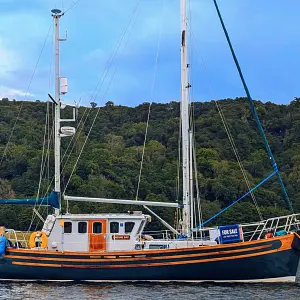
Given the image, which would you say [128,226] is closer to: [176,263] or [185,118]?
[176,263]

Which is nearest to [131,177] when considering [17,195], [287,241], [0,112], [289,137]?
[17,195]

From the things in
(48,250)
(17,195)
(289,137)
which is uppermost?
(289,137)

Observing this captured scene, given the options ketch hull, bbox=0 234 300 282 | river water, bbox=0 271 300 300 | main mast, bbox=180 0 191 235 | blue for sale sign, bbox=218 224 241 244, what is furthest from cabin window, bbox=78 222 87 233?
blue for sale sign, bbox=218 224 241 244

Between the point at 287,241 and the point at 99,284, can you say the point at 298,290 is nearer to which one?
the point at 287,241

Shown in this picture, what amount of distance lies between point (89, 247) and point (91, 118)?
6420 centimetres

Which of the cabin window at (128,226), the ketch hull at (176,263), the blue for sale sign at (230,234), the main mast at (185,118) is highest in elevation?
the main mast at (185,118)

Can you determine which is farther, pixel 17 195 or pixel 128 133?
pixel 128 133

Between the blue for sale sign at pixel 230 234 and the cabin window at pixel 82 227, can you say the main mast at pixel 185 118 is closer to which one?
the blue for sale sign at pixel 230 234

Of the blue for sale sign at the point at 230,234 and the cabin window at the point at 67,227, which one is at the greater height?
the cabin window at the point at 67,227

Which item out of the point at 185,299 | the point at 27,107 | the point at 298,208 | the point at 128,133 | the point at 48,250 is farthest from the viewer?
the point at 27,107

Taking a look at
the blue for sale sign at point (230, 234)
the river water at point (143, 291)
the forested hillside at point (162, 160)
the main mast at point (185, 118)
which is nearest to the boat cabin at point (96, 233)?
the river water at point (143, 291)

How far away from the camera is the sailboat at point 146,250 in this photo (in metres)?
28.6

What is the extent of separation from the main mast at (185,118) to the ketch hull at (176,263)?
1.83 meters

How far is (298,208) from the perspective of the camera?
6284cm
